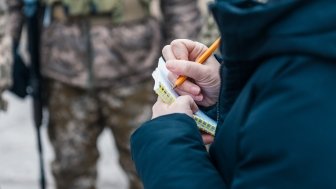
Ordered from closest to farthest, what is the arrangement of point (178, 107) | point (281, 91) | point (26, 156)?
point (281, 91)
point (178, 107)
point (26, 156)

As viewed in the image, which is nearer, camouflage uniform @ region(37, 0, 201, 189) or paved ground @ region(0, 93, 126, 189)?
camouflage uniform @ region(37, 0, 201, 189)

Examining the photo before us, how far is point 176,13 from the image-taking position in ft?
12.2

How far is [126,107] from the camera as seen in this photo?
147 inches

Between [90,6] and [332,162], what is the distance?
2452 mm

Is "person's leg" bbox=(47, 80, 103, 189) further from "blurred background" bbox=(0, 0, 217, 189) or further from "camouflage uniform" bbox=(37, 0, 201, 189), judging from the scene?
"blurred background" bbox=(0, 0, 217, 189)

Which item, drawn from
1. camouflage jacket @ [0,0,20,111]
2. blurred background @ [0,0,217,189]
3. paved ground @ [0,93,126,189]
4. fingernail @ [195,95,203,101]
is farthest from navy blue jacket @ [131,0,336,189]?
paved ground @ [0,93,126,189]

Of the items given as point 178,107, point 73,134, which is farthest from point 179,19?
point 178,107

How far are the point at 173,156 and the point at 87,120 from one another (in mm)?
2259

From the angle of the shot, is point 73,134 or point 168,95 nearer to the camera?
point 168,95

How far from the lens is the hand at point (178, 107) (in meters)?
1.73

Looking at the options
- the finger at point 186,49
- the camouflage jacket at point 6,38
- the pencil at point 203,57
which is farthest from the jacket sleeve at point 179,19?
the pencil at point 203,57

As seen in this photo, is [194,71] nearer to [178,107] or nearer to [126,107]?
[178,107]

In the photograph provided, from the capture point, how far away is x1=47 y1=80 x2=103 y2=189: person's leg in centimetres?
376

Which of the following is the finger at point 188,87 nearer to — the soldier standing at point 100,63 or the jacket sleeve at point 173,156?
the jacket sleeve at point 173,156
